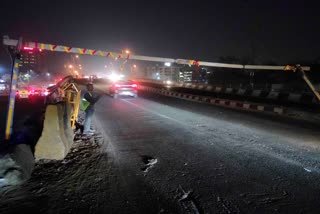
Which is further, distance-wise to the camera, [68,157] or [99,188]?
[68,157]

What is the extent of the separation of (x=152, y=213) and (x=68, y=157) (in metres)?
3.02

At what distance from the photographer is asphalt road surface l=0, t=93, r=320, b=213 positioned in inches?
134

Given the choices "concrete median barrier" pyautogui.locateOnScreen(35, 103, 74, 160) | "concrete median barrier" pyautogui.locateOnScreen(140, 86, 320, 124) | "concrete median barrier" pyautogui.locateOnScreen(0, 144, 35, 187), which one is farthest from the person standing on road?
"concrete median barrier" pyautogui.locateOnScreen(140, 86, 320, 124)

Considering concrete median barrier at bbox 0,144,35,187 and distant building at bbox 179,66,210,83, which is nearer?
concrete median barrier at bbox 0,144,35,187

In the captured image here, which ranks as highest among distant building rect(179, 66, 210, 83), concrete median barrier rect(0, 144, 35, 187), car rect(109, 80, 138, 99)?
distant building rect(179, 66, 210, 83)

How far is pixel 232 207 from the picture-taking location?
3.34 m

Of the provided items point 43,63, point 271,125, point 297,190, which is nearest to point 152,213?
point 297,190

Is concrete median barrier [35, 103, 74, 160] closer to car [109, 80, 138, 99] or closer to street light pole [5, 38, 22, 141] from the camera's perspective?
street light pole [5, 38, 22, 141]

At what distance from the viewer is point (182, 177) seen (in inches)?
171

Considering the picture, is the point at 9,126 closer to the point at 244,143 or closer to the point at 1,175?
the point at 1,175

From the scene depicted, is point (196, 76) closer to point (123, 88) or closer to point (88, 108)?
point (123, 88)

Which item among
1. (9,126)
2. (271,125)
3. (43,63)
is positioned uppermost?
(43,63)

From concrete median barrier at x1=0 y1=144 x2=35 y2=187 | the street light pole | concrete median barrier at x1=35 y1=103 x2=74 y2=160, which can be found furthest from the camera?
the street light pole

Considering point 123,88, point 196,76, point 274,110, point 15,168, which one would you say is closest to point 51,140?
point 15,168
